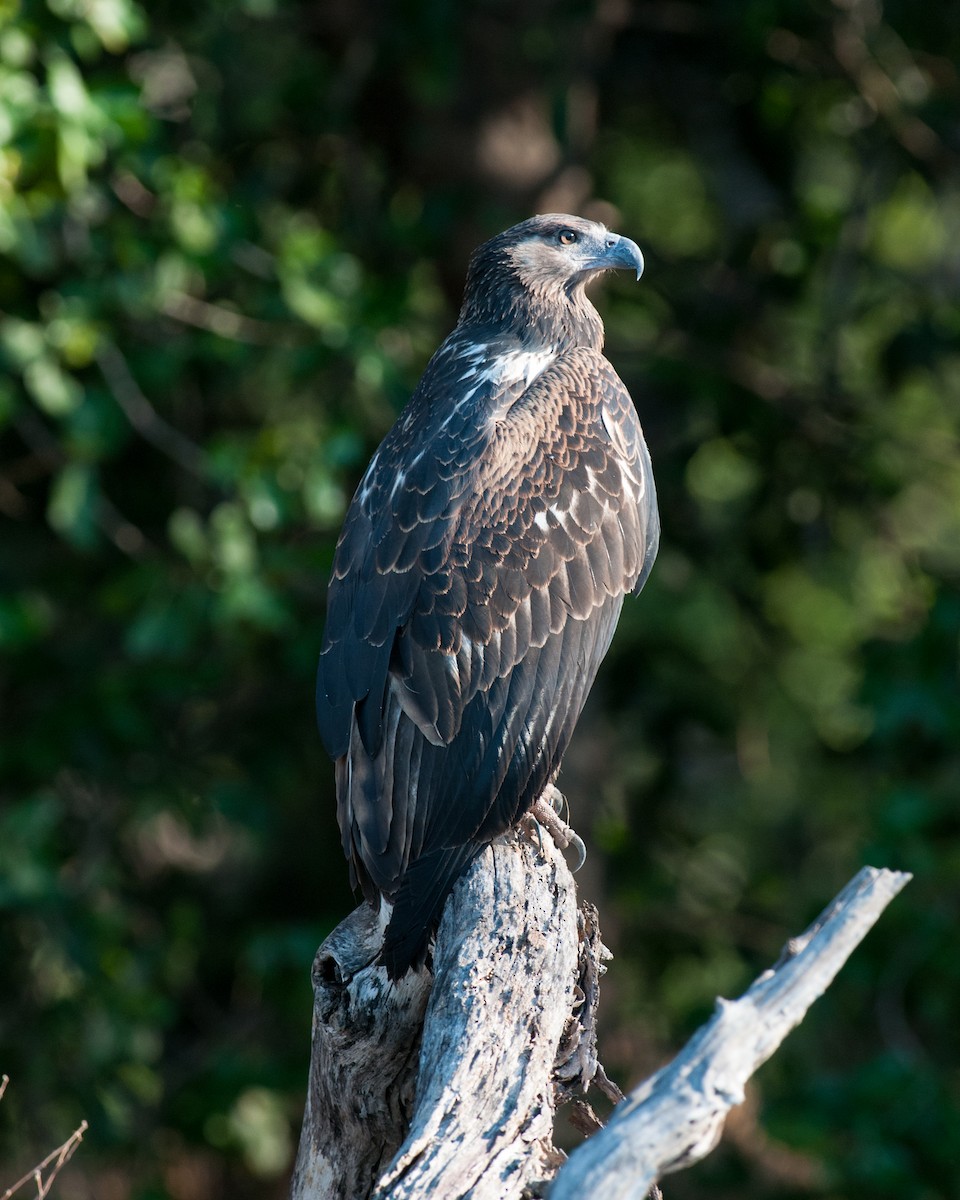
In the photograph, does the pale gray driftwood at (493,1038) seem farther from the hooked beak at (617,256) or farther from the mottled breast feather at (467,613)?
the hooked beak at (617,256)

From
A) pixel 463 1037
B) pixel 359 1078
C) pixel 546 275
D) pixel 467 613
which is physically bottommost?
pixel 359 1078

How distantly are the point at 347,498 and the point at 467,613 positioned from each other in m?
3.22

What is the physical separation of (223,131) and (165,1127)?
4144 millimetres

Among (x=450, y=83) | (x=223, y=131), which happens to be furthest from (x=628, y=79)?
(x=223, y=131)

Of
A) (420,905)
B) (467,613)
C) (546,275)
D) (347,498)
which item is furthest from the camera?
(347,498)

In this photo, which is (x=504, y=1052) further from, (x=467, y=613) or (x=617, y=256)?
(x=617, y=256)

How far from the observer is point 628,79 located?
717 centimetres

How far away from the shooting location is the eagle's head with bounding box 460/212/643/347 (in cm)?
448

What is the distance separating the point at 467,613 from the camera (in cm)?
365

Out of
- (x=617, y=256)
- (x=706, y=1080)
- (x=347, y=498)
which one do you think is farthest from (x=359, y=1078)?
(x=347, y=498)

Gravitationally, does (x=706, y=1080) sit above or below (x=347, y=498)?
above

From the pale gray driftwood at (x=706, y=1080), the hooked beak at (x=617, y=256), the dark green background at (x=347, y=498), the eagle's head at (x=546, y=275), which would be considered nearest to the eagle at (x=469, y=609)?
the eagle's head at (x=546, y=275)

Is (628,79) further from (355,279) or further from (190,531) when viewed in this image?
(190,531)

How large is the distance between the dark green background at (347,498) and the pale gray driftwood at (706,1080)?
9.70 ft
